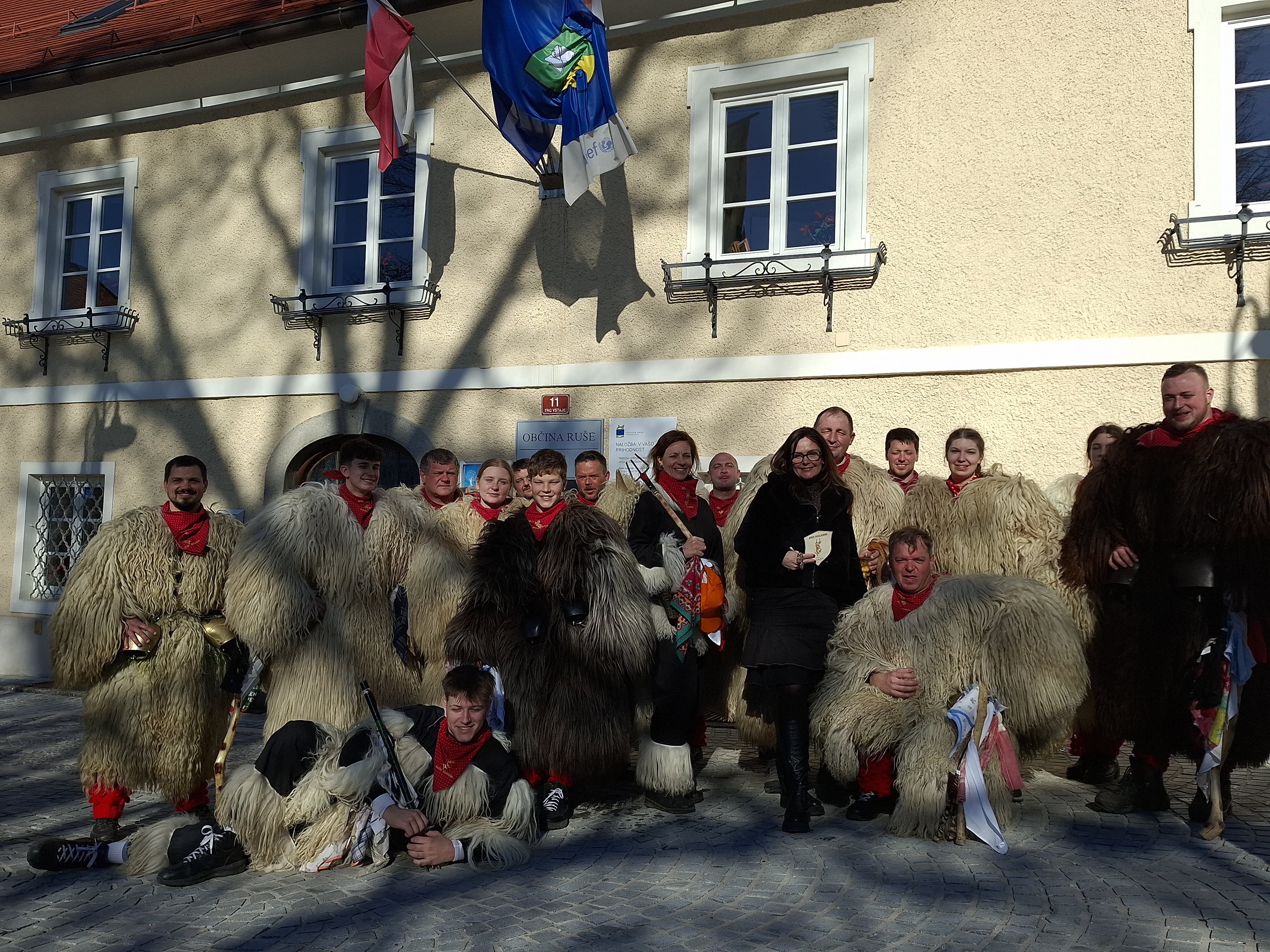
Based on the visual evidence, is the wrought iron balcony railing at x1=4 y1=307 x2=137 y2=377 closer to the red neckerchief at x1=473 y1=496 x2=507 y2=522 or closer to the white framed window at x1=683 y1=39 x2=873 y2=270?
the white framed window at x1=683 y1=39 x2=873 y2=270

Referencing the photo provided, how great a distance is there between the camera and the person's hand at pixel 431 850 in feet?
13.9

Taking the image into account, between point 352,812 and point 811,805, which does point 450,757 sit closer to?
point 352,812

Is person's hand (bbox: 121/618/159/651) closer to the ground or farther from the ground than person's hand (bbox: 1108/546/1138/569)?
closer to the ground

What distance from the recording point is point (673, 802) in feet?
17.3

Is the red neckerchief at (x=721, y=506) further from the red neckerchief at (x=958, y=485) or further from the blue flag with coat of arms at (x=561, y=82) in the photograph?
the blue flag with coat of arms at (x=561, y=82)

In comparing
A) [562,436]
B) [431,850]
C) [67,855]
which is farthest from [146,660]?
[562,436]

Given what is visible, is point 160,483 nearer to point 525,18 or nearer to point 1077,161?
point 525,18

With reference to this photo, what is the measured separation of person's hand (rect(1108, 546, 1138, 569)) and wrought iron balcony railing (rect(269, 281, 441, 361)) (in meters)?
6.40

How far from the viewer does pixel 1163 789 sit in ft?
16.8

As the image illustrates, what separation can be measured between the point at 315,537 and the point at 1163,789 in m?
4.32

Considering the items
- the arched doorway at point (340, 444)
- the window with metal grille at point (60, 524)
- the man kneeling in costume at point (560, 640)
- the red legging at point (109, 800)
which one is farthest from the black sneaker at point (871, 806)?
the window with metal grille at point (60, 524)

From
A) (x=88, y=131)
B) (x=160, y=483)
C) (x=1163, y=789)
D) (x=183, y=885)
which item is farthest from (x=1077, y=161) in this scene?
(x=88, y=131)

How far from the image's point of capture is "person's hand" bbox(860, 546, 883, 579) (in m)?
5.59

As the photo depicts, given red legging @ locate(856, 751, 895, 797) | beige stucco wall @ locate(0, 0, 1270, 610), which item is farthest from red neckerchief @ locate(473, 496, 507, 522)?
beige stucco wall @ locate(0, 0, 1270, 610)
